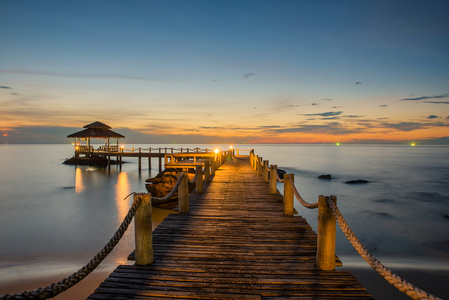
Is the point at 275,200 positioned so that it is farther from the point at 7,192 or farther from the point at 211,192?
the point at 7,192

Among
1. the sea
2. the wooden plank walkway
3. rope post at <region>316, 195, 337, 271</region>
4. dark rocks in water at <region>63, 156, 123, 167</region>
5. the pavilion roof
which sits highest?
the pavilion roof

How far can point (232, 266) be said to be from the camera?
377 cm

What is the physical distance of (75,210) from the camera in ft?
60.3

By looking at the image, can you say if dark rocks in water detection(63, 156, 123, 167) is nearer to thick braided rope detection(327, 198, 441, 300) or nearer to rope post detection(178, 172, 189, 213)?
rope post detection(178, 172, 189, 213)

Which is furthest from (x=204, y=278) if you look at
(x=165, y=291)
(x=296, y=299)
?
(x=296, y=299)

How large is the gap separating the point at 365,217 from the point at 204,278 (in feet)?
56.7

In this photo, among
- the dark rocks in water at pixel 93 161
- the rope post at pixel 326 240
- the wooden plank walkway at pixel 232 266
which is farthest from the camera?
the dark rocks in water at pixel 93 161

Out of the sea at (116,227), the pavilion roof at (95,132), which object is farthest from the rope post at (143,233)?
the pavilion roof at (95,132)

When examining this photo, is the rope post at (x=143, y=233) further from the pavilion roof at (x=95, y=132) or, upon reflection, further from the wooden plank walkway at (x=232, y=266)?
the pavilion roof at (x=95, y=132)

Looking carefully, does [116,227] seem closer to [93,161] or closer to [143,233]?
[143,233]

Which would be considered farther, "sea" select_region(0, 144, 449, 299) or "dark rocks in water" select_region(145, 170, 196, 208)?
"dark rocks in water" select_region(145, 170, 196, 208)

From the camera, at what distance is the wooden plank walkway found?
10.3ft

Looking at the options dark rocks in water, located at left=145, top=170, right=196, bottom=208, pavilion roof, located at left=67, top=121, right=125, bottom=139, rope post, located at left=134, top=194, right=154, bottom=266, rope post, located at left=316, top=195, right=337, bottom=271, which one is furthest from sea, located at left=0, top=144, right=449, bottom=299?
pavilion roof, located at left=67, top=121, right=125, bottom=139

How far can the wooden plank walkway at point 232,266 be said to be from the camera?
3.13m
